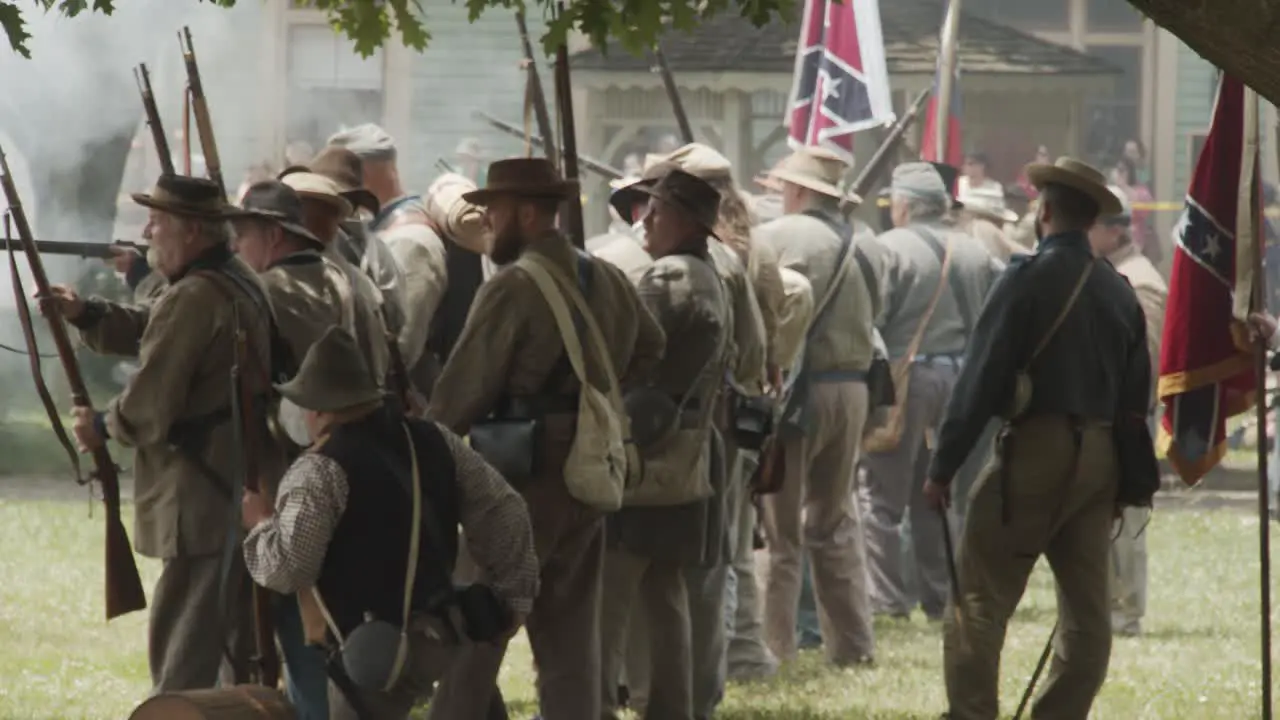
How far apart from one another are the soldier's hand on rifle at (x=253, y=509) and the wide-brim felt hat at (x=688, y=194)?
2220 mm

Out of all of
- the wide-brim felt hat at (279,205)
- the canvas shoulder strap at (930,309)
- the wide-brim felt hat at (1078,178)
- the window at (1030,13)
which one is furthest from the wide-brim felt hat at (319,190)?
the window at (1030,13)

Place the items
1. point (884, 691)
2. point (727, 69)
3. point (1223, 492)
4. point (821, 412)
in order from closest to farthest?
point (884, 691)
point (821, 412)
point (1223, 492)
point (727, 69)

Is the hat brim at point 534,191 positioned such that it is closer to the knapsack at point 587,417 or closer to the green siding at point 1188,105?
the knapsack at point 587,417

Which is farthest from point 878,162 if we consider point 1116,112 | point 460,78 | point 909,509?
point 1116,112

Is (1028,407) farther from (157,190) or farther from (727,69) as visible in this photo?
(727,69)

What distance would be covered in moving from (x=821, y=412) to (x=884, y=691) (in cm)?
148

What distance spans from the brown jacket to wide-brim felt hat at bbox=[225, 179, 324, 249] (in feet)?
1.69

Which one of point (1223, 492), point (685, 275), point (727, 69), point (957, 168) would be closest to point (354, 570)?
point (685, 275)

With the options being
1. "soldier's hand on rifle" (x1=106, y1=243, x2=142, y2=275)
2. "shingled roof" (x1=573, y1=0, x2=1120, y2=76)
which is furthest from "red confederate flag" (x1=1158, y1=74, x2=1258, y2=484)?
"shingled roof" (x1=573, y1=0, x2=1120, y2=76)

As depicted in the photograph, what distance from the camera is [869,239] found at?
1267 cm

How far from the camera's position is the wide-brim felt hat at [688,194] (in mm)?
9406

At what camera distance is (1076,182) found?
9.20 meters

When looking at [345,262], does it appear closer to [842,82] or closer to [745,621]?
[745,621]

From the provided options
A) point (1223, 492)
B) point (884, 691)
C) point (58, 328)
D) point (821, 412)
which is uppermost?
point (58, 328)
